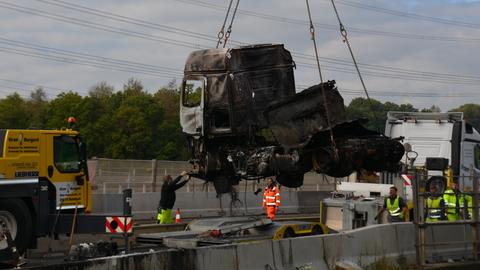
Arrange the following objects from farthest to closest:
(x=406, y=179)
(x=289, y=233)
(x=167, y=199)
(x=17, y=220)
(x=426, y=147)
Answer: (x=426, y=147) < (x=406, y=179) < (x=167, y=199) < (x=289, y=233) < (x=17, y=220)

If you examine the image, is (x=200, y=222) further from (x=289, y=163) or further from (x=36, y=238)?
(x=36, y=238)

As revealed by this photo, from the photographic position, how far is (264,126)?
13812 millimetres

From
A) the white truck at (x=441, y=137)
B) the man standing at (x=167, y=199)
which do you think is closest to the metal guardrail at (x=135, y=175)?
the white truck at (x=441, y=137)

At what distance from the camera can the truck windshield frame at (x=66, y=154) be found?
13.6m

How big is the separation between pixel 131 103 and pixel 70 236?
6494cm

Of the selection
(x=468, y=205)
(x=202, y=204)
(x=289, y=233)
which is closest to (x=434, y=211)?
(x=468, y=205)

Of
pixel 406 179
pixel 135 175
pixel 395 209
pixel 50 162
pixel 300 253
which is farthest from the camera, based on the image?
pixel 135 175

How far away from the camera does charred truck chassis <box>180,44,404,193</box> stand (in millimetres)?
12883

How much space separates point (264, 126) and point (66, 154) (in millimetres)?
3846

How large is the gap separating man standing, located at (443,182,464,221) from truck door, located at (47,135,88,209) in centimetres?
687

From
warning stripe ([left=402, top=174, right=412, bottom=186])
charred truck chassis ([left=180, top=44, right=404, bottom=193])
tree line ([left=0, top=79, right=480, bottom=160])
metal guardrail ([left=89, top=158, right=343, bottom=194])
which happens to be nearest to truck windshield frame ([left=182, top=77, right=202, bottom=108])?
charred truck chassis ([left=180, top=44, right=404, bottom=193])

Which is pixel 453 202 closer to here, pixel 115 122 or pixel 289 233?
pixel 289 233

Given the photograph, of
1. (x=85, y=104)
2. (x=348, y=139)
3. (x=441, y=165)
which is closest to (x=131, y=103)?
(x=85, y=104)

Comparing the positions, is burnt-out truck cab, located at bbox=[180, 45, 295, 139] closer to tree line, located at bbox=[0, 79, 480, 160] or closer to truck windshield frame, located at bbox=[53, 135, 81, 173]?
truck windshield frame, located at bbox=[53, 135, 81, 173]
